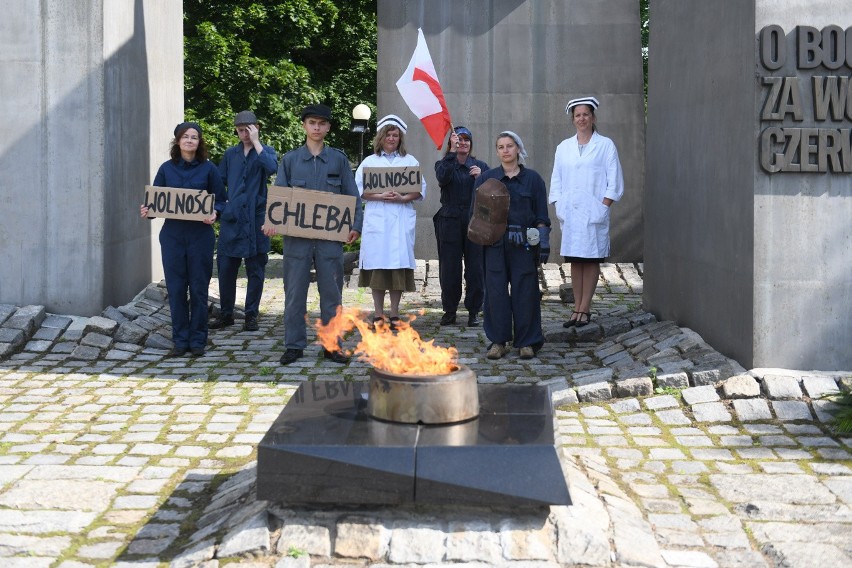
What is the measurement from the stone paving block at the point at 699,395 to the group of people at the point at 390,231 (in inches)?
82.2

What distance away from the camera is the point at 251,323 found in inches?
447

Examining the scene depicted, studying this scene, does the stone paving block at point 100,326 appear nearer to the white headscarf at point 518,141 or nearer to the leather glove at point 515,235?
the leather glove at point 515,235

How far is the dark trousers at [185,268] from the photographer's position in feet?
32.1

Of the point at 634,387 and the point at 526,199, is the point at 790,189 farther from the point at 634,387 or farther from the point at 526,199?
the point at 526,199

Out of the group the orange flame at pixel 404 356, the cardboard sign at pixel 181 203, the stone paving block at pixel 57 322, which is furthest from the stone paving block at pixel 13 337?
the orange flame at pixel 404 356

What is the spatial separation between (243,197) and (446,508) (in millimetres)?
6693

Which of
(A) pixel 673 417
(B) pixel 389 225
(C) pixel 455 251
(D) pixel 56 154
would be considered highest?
(D) pixel 56 154

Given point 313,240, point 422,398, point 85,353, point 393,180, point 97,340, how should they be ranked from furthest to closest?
point 393,180 < point 97,340 < point 85,353 < point 313,240 < point 422,398

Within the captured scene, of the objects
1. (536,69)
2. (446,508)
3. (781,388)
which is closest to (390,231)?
(781,388)

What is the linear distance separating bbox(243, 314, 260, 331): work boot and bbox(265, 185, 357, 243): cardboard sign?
2.44 m

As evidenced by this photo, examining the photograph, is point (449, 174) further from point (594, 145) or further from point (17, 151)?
point (17, 151)

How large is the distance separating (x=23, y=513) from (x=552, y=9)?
501 inches

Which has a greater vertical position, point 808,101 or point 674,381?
point 808,101

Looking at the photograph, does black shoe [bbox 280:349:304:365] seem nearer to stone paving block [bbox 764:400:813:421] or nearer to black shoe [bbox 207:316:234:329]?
black shoe [bbox 207:316:234:329]
